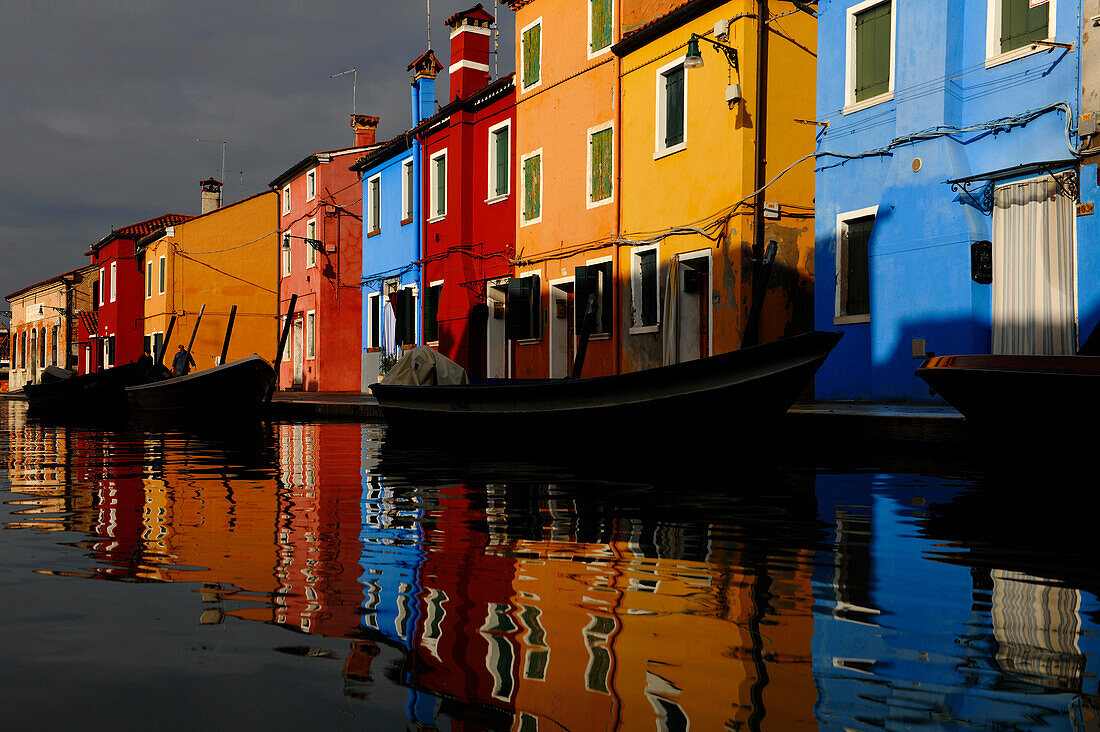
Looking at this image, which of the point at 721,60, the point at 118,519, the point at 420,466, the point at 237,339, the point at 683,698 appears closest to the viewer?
the point at 683,698

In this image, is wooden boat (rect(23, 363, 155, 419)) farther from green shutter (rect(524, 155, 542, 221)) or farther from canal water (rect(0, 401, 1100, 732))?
canal water (rect(0, 401, 1100, 732))

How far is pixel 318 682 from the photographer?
2879 mm

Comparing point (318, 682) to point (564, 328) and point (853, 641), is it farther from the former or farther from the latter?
point (564, 328)

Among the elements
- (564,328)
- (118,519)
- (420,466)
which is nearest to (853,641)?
(118,519)

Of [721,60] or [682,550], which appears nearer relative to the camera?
[682,550]

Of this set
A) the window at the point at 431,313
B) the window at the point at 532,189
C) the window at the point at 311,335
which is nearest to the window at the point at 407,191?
the window at the point at 431,313

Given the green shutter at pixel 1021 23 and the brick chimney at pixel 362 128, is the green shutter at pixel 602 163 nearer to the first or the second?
the green shutter at pixel 1021 23

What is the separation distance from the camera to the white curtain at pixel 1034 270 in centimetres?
1206

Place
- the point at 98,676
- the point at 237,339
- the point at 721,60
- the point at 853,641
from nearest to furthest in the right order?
1. the point at 98,676
2. the point at 853,641
3. the point at 721,60
4. the point at 237,339

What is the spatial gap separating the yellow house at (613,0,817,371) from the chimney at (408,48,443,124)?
10.3 meters

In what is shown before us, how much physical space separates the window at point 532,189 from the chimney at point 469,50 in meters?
3.72

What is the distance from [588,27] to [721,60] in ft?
14.2

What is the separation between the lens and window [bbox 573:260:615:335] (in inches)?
758

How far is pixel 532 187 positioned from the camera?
21.8 meters
